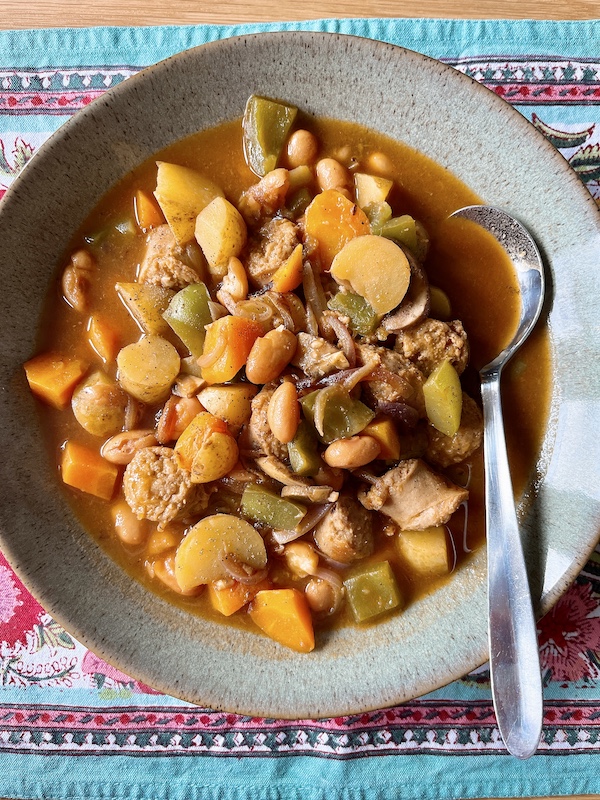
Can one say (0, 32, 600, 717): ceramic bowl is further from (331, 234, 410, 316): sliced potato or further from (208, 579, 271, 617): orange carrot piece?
(331, 234, 410, 316): sliced potato

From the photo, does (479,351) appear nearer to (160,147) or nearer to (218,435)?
(218,435)

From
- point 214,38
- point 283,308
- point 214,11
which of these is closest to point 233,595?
point 283,308

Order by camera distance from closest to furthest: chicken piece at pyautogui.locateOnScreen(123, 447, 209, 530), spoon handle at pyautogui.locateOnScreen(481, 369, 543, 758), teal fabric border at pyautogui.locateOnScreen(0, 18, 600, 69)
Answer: spoon handle at pyautogui.locateOnScreen(481, 369, 543, 758) → chicken piece at pyautogui.locateOnScreen(123, 447, 209, 530) → teal fabric border at pyautogui.locateOnScreen(0, 18, 600, 69)

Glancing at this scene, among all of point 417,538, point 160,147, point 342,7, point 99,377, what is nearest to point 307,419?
point 417,538

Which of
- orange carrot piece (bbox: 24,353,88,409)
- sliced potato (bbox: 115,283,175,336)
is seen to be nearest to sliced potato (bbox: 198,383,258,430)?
sliced potato (bbox: 115,283,175,336)

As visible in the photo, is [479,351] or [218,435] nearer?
[218,435]

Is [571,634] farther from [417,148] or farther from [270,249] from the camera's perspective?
[417,148]
